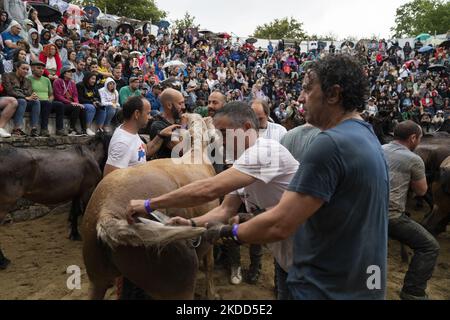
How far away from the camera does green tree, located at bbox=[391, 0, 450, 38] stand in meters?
48.4

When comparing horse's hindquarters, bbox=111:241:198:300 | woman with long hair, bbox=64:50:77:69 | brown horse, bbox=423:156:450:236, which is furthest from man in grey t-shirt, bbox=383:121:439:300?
woman with long hair, bbox=64:50:77:69

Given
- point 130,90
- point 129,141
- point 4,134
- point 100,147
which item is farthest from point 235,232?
point 130,90

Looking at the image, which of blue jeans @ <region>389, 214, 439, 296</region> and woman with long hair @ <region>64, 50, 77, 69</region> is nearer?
blue jeans @ <region>389, 214, 439, 296</region>

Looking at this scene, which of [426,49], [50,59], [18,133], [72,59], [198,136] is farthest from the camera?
[426,49]

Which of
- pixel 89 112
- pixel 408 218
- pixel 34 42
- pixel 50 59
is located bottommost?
pixel 408 218

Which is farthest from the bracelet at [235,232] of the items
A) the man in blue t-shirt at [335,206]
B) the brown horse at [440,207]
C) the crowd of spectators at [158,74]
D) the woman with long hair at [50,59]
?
the woman with long hair at [50,59]

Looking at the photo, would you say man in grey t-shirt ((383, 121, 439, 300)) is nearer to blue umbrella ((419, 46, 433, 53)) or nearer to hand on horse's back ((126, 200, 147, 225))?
hand on horse's back ((126, 200, 147, 225))

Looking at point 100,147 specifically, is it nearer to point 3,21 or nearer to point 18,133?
point 18,133

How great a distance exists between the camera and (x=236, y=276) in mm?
4926

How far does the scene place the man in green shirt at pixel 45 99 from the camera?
8430mm

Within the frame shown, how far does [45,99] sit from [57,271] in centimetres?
451

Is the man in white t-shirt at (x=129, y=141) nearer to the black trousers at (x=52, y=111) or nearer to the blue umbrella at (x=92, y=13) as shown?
the black trousers at (x=52, y=111)

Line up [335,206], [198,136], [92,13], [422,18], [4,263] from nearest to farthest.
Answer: [335,206] → [198,136] → [4,263] → [92,13] → [422,18]

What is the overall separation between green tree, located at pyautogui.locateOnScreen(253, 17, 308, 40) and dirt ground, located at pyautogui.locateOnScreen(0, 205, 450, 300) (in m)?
49.0
